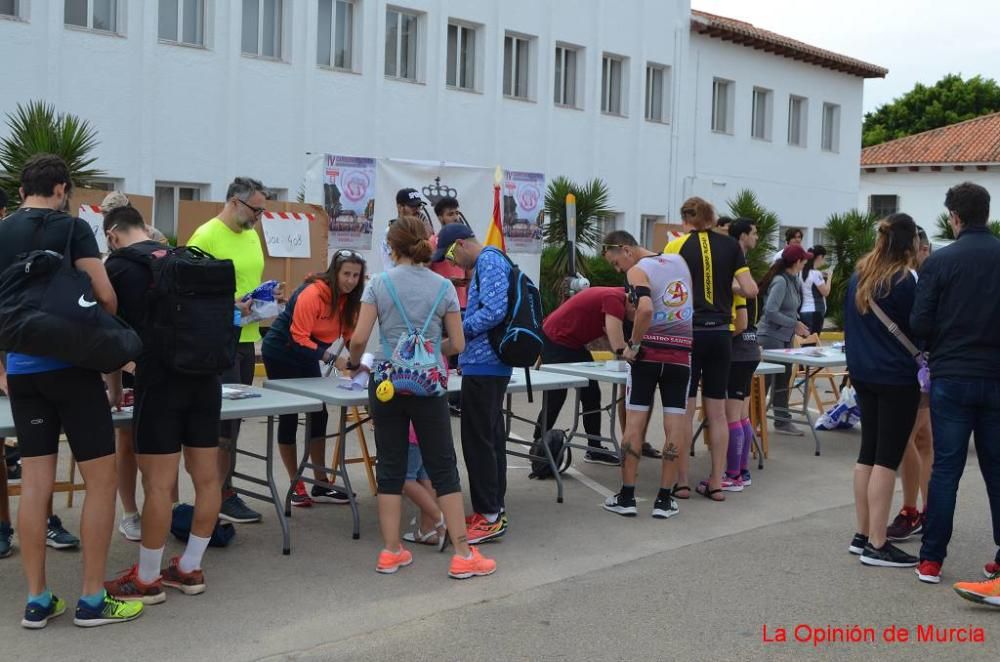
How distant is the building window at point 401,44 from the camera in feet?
65.8

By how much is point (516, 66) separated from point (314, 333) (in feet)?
54.8

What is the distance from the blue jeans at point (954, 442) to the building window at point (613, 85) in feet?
64.3

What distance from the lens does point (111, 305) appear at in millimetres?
4859

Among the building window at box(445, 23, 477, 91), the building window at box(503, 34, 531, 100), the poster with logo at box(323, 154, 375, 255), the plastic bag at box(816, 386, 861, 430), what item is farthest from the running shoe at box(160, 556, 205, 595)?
the building window at box(503, 34, 531, 100)

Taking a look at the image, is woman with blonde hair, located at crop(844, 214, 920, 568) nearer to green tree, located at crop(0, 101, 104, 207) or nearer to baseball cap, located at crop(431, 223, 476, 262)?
baseball cap, located at crop(431, 223, 476, 262)

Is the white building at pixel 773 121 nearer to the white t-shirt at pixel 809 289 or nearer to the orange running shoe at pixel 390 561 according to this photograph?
the white t-shirt at pixel 809 289

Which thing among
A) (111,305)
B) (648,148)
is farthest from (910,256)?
(648,148)

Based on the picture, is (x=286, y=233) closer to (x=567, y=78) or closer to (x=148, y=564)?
(x=148, y=564)

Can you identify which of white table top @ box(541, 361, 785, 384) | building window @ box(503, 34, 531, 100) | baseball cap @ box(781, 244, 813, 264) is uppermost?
building window @ box(503, 34, 531, 100)

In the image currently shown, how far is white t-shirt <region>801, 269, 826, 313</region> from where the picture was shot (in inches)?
512

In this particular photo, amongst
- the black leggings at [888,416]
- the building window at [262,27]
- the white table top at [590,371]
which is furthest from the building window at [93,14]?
the black leggings at [888,416]

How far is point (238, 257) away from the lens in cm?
675

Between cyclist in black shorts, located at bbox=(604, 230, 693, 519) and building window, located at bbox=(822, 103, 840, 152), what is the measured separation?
86.1ft

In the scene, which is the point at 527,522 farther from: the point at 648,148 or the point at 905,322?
the point at 648,148
